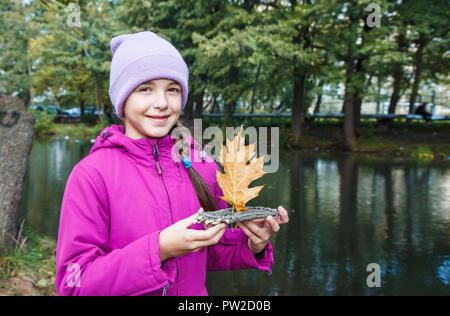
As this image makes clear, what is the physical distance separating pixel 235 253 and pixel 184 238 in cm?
48

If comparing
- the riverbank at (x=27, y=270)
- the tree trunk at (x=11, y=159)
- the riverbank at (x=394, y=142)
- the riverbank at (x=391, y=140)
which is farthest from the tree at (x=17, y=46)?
the riverbank at (x=27, y=270)

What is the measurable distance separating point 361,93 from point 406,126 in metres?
4.58

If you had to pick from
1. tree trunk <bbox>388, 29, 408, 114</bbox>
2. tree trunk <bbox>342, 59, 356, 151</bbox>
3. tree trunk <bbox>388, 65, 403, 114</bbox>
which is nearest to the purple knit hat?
tree trunk <bbox>342, 59, 356, 151</bbox>

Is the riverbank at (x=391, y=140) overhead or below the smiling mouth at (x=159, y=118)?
below

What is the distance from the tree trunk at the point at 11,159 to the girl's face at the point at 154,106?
133 inches

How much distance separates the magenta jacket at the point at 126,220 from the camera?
1101 millimetres

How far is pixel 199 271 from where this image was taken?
139 cm

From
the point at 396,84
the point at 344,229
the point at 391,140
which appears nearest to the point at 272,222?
the point at 344,229

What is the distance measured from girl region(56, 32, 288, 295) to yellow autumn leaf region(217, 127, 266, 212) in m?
0.10

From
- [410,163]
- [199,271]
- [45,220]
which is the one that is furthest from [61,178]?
[410,163]

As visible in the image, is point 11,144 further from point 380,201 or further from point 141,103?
point 380,201

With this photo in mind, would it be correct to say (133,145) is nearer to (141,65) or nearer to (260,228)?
(141,65)

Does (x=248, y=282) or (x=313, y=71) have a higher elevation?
(x=313, y=71)

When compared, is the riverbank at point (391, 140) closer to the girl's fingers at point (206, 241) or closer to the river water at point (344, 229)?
the river water at point (344, 229)
